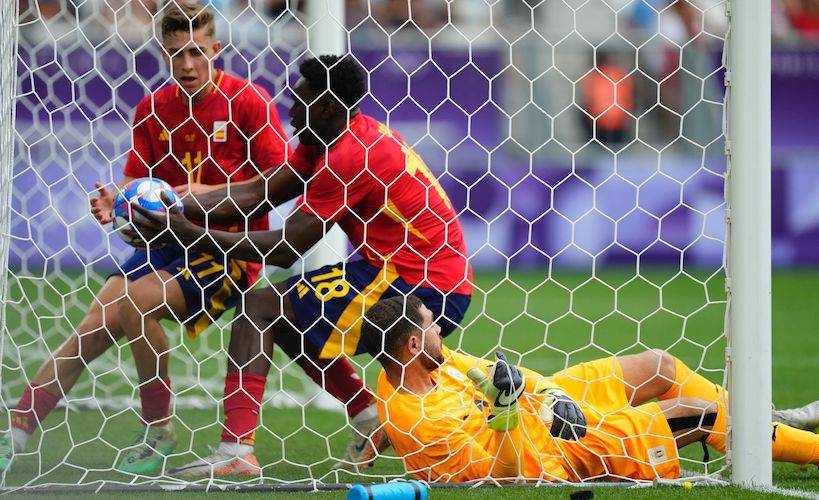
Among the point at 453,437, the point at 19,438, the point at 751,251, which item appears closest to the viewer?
the point at 751,251

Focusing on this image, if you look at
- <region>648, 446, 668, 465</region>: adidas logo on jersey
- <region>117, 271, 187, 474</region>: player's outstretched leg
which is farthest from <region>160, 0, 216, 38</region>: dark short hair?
<region>648, 446, 668, 465</region>: adidas logo on jersey

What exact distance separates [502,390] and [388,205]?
1006 mm

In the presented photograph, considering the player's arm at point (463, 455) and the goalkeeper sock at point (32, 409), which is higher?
the goalkeeper sock at point (32, 409)

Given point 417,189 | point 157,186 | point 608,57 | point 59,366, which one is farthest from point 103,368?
point 608,57

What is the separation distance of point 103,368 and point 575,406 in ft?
12.1

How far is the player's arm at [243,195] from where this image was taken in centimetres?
438

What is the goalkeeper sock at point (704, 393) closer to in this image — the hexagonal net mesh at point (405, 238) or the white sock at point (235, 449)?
the hexagonal net mesh at point (405, 238)

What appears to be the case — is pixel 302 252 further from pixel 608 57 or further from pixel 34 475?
pixel 608 57

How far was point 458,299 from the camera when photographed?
13.9 feet

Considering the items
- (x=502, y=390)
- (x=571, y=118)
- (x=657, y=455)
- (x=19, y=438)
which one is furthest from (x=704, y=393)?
(x=571, y=118)

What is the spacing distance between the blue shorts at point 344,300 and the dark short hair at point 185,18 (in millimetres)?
1094

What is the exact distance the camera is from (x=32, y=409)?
4.20 metres

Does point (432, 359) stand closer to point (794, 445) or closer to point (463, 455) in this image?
point (463, 455)

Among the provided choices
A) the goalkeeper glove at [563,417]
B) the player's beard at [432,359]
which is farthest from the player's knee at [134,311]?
the goalkeeper glove at [563,417]
